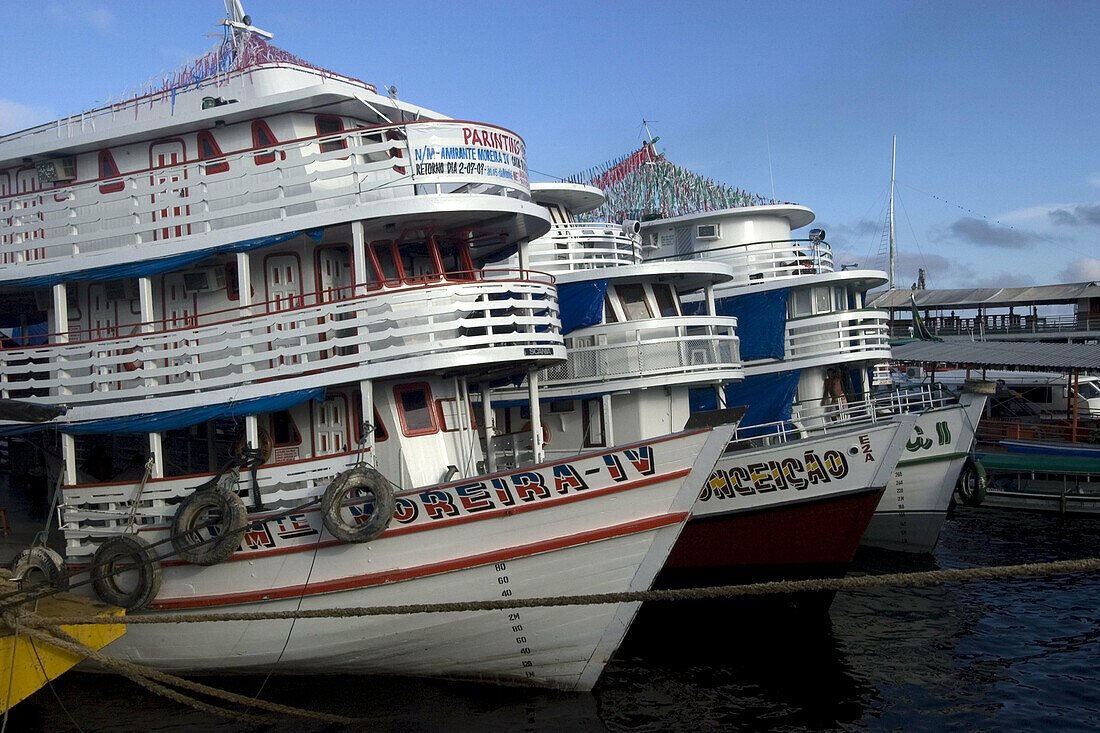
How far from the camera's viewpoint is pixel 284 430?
1249 cm

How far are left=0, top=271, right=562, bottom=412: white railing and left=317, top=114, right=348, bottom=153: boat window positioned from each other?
2.07 m

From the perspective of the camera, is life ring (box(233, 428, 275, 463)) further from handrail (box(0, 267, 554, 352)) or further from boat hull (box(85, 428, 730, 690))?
handrail (box(0, 267, 554, 352))

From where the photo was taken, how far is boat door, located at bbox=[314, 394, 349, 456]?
12.1 metres

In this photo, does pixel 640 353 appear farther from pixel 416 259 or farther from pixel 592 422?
pixel 416 259

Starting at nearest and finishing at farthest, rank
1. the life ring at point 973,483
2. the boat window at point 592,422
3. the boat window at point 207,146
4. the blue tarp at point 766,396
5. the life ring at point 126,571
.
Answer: the life ring at point 126,571
the boat window at point 207,146
the boat window at point 592,422
the blue tarp at point 766,396
the life ring at point 973,483

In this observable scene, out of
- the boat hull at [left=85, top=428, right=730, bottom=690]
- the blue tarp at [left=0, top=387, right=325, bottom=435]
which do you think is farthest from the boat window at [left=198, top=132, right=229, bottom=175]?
the boat hull at [left=85, top=428, right=730, bottom=690]

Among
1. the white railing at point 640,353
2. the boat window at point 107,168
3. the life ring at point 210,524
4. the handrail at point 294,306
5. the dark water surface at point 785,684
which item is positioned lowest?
the dark water surface at point 785,684

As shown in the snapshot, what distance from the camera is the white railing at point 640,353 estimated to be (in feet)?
54.0

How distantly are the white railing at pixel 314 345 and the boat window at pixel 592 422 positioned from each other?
15.6 feet

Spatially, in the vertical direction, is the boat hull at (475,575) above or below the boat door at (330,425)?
below

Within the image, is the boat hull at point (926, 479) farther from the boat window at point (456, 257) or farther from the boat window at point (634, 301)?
the boat window at point (456, 257)

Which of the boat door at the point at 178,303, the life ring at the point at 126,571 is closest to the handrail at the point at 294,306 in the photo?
the boat door at the point at 178,303

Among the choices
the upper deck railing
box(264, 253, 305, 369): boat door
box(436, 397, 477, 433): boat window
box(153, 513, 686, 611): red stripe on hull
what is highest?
the upper deck railing

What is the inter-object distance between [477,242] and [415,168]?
2506mm
